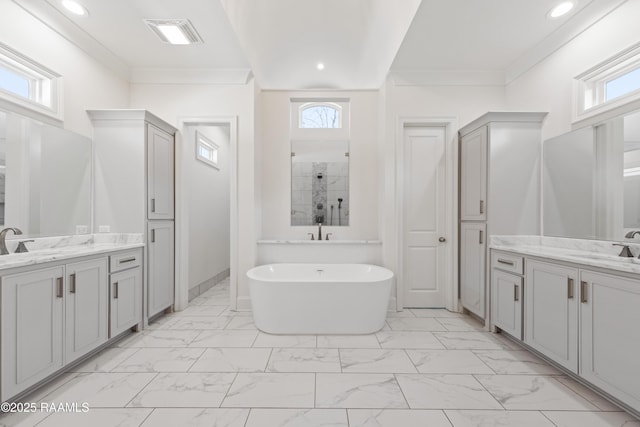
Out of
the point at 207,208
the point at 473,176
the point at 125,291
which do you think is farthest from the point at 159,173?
the point at 473,176

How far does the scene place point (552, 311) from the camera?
6.95 ft

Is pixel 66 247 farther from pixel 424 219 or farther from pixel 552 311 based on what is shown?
pixel 552 311

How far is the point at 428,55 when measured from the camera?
3.06 metres

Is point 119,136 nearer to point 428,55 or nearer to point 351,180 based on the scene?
point 351,180

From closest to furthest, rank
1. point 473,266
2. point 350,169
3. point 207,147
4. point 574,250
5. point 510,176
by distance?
1. point 574,250
2. point 510,176
3. point 473,266
4. point 350,169
5. point 207,147

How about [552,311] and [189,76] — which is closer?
[552,311]

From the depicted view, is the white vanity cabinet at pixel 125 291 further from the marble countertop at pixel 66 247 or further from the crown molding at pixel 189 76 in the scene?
the crown molding at pixel 189 76

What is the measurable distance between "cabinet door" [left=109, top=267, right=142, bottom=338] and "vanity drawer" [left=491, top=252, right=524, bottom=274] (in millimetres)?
3522

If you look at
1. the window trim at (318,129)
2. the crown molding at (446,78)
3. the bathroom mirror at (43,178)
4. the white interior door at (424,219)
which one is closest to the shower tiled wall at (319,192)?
the window trim at (318,129)

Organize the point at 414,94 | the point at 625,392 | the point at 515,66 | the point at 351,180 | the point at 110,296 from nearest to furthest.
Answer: the point at 625,392
the point at 110,296
the point at 515,66
the point at 414,94
the point at 351,180

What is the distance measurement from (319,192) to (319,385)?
8.13ft

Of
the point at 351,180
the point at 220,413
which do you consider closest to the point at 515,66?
the point at 351,180

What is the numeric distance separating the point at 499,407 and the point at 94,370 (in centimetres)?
282

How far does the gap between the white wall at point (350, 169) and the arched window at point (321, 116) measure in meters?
0.18
